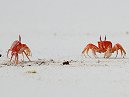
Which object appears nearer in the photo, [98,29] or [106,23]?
[98,29]

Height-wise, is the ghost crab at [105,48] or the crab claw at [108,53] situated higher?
the ghost crab at [105,48]

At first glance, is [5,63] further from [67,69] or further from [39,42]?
[39,42]

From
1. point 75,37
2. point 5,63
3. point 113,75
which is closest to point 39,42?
point 75,37

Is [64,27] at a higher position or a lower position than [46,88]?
higher

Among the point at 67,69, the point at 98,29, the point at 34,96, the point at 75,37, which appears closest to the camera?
the point at 34,96

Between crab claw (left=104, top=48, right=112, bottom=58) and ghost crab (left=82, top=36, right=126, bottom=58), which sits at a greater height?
ghost crab (left=82, top=36, right=126, bottom=58)

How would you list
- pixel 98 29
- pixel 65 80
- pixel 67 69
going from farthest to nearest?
pixel 98 29 → pixel 67 69 → pixel 65 80

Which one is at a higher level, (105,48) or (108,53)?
(105,48)

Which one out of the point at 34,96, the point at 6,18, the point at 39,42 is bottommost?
the point at 34,96

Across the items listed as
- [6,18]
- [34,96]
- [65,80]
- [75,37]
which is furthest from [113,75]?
[6,18]

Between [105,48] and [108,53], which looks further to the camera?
[105,48]
